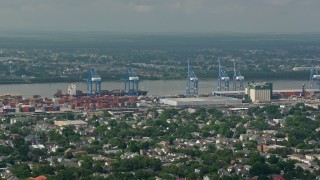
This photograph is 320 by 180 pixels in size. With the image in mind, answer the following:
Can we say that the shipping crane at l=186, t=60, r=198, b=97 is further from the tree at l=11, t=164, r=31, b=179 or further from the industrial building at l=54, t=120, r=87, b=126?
the tree at l=11, t=164, r=31, b=179

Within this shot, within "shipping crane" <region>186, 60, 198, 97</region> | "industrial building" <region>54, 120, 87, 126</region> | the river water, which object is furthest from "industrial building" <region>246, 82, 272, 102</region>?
"industrial building" <region>54, 120, 87, 126</region>

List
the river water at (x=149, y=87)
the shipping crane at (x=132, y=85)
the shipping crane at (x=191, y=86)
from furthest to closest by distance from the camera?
1. the river water at (x=149, y=87)
2. the shipping crane at (x=191, y=86)
3. the shipping crane at (x=132, y=85)

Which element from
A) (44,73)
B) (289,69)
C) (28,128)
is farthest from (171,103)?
(289,69)

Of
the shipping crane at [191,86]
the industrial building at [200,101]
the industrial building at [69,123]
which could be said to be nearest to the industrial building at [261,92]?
the industrial building at [200,101]

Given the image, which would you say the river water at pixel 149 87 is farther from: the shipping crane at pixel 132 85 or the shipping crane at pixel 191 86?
the shipping crane at pixel 132 85

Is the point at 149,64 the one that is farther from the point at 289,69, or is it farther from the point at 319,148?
the point at 319,148
